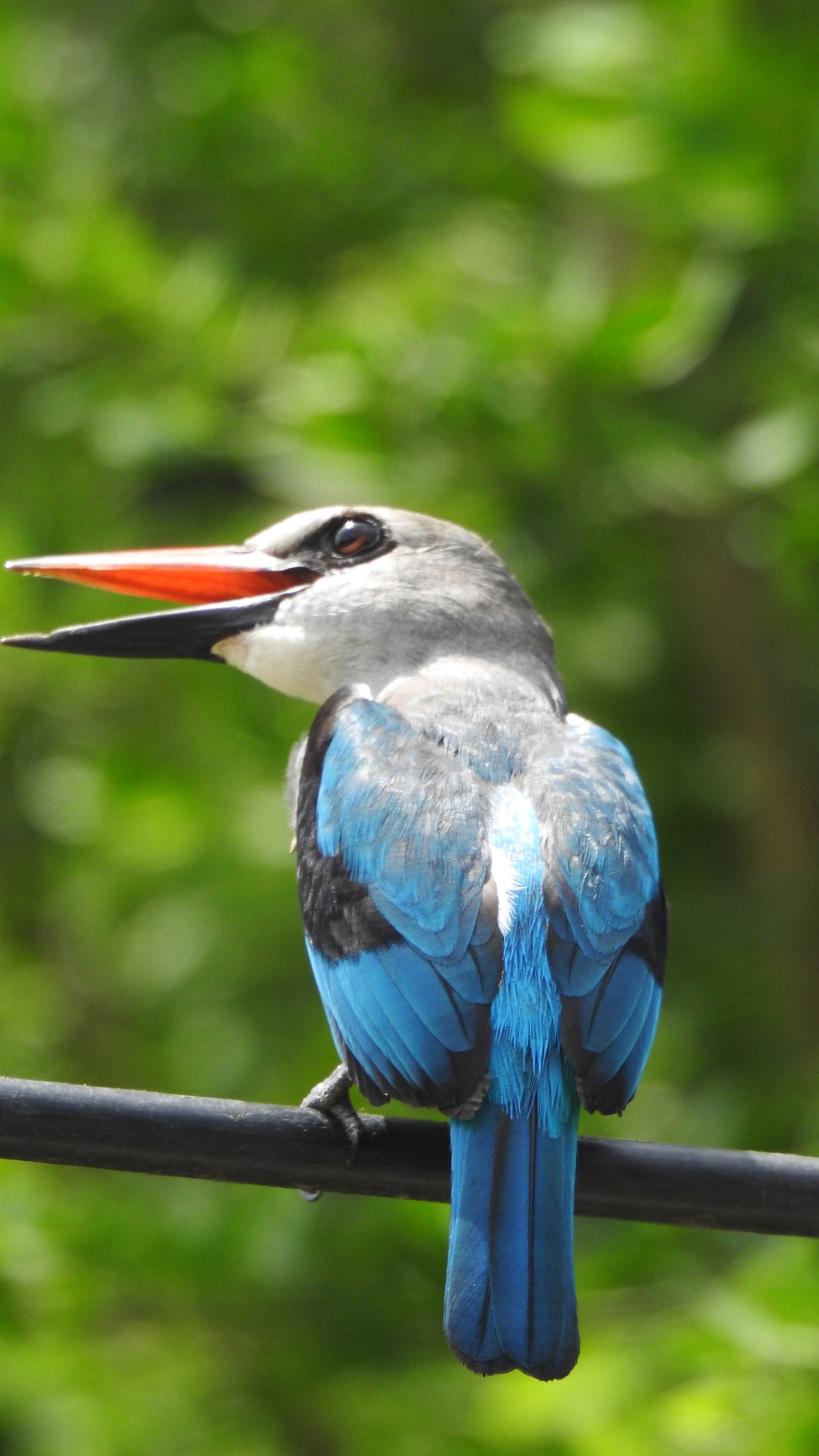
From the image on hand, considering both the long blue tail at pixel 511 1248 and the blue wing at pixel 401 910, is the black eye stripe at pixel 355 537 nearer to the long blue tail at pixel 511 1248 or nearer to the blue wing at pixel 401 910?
the blue wing at pixel 401 910

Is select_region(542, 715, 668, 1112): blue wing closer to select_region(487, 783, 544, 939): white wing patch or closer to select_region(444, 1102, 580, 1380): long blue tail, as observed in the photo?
select_region(487, 783, 544, 939): white wing patch

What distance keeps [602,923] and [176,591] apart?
3.39 feet

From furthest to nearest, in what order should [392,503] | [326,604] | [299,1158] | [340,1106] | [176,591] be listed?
[392,503] < [176,591] < [326,604] < [340,1106] < [299,1158]

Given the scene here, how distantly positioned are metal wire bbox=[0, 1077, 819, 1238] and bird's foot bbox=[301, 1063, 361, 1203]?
14 millimetres

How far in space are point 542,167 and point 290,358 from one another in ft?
3.19

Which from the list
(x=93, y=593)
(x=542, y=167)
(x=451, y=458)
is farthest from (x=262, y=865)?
(x=542, y=167)

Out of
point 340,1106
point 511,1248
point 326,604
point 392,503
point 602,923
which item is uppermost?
point 392,503

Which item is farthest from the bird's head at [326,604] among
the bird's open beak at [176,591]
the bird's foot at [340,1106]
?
the bird's foot at [340,1106]

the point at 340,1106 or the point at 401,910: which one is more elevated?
the point at 401,910

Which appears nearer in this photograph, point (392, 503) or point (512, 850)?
point (512, 850)

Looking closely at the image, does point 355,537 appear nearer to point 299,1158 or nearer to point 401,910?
point 401,910

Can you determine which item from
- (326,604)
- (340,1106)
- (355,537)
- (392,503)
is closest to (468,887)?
(340,1106)

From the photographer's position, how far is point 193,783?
Result: 3.68m

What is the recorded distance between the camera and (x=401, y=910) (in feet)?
5.83
